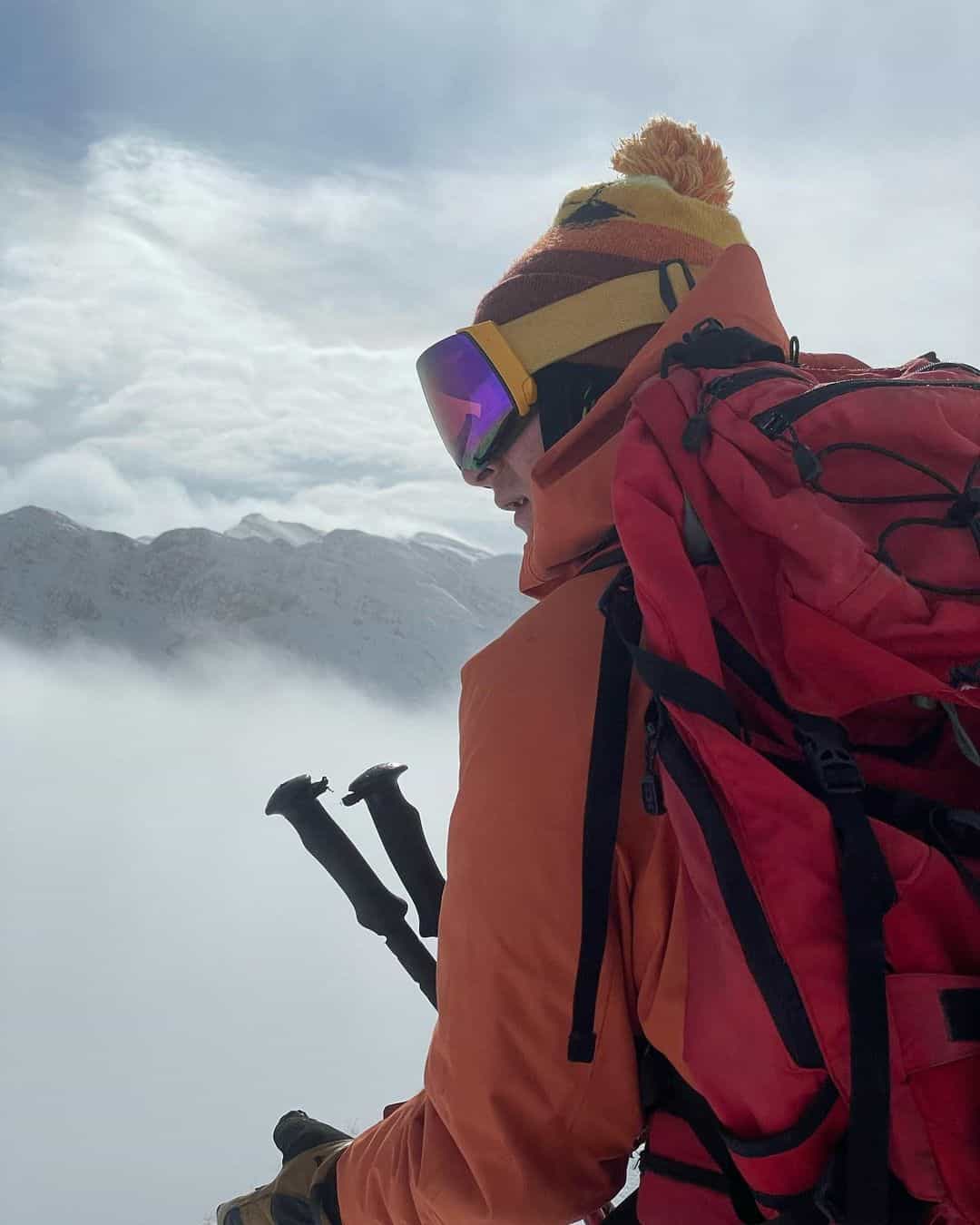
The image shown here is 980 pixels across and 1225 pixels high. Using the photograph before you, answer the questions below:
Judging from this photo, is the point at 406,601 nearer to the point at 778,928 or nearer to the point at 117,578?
the point at 117,578

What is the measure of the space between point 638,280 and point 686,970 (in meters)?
1.45

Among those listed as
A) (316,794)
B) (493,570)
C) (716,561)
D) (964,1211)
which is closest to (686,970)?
(964,1211)

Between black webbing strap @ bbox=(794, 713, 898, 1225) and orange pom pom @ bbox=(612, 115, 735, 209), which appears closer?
black webbing strap @ bbox=(794, 713, 898, 1225)

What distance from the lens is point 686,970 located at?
55.3 inches

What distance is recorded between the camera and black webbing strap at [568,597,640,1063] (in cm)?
145

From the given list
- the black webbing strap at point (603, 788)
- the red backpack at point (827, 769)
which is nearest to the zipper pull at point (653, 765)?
the red backpack at point (827, 769)

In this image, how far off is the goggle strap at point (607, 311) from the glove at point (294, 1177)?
6.22ft

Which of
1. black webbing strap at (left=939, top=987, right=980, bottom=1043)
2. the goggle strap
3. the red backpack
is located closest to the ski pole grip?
the goggle strap

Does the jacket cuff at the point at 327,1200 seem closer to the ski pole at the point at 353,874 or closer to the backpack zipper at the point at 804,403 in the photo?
the ski pole at the point at 353,874

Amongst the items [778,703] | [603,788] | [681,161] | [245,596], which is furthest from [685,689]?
[245,596]

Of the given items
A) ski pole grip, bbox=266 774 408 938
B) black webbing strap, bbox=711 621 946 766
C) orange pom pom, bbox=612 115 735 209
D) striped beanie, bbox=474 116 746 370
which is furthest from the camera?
ski pole grip, bbox=266 774 408 938

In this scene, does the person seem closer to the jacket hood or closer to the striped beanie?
the jacket hood

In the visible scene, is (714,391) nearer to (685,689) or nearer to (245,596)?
(685,689)

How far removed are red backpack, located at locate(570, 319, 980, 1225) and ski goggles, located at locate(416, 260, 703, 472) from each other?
75 cm
